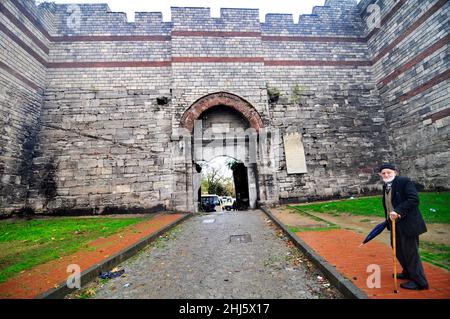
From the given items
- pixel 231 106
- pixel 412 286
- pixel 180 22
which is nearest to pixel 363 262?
pixel 412 286

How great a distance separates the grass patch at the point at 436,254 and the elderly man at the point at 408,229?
64 cm

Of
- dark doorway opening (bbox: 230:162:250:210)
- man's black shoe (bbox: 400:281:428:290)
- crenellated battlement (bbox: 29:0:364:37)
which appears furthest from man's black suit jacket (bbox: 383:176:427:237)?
dark doorway opening (bbox: 230:162:250:210)

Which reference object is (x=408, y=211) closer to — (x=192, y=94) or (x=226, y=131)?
(x=226, y=131)

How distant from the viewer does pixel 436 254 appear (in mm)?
3270

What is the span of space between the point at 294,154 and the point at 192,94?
5231mm

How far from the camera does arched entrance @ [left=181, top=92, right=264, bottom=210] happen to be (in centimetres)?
1002

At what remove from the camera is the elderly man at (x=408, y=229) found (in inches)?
95.5

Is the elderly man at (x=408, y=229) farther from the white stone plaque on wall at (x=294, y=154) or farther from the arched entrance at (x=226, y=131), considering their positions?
the arched entrance at (x=226, y=131)

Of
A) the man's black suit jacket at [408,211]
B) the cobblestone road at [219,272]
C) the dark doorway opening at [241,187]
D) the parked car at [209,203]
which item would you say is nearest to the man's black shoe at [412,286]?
the man's black suit jacket at [408,211]

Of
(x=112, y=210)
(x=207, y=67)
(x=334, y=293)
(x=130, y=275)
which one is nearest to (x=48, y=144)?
(x=112, y=210)

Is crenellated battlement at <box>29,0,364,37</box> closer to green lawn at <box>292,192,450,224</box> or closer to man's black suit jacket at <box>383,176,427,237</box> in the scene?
green lawn at <box>292,192,450,224</box>

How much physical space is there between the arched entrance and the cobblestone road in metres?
5.19

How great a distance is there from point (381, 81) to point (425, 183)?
4959mm

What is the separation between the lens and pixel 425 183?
881 cm
